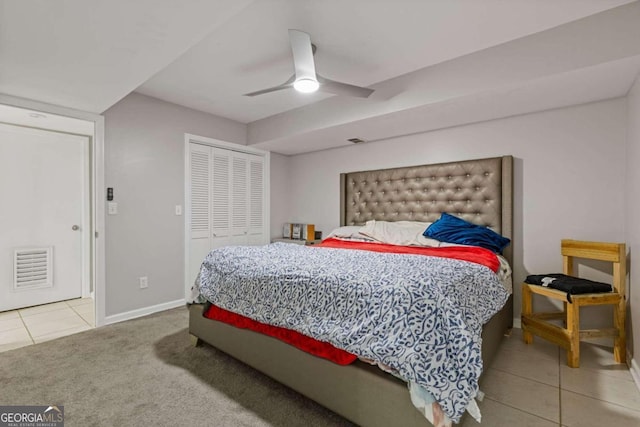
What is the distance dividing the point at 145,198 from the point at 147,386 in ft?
6.60

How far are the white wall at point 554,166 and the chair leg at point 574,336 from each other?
2.36 feet

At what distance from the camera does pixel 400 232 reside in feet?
10.5

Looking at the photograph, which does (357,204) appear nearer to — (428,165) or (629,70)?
(428,165)

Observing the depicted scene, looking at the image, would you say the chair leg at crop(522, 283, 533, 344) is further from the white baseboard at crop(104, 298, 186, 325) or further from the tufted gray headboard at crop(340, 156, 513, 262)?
the white baseboard at crop(104, 298, 186, 325)

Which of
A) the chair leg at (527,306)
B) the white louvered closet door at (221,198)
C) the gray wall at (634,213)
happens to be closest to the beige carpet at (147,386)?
the white louvered closet door at (221,198)

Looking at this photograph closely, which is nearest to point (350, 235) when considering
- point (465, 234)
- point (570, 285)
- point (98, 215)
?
point (465, 234)

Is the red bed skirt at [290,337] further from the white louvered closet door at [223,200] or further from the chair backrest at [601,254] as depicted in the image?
the chair backrest at [601,254]

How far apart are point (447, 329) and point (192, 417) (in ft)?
4.59

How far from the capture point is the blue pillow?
2.75m

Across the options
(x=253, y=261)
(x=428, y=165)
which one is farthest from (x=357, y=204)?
(x=253, y=261)

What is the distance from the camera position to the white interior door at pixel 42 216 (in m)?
3.41

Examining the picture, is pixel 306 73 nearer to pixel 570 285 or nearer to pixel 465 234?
pixel 465 234

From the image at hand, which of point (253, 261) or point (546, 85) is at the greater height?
point (546, 85)

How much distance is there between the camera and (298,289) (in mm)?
1758
